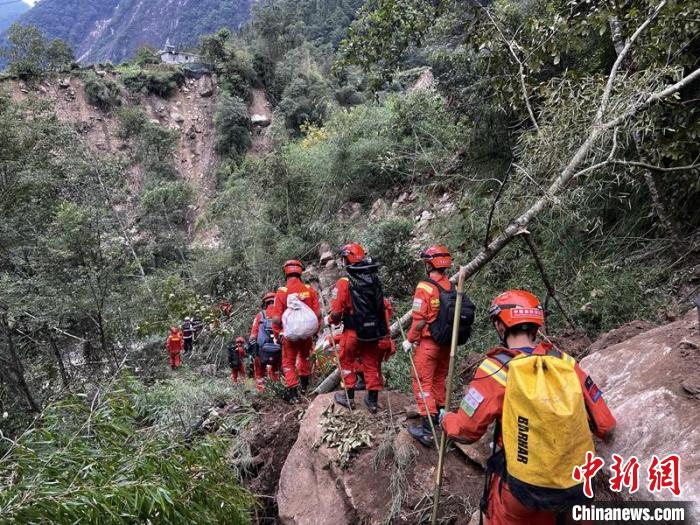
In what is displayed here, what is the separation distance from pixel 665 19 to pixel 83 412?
592 centimetres

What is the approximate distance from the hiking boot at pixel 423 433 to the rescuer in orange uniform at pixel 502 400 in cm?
138

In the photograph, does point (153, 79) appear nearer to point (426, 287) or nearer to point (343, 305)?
point (343, 305)

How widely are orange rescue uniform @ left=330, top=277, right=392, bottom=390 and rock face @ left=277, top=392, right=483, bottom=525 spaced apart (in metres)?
0.44

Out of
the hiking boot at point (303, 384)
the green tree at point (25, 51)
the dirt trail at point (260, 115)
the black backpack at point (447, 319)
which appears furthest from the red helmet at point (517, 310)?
the green tree at point (25, 51)

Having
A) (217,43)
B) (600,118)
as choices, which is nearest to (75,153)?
(600,118)

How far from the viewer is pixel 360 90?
32281mm

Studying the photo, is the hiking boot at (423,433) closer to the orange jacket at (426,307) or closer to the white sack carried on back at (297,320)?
the orange jacket at (426,307)

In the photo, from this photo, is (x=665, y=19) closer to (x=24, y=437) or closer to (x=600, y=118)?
(x=600, y=118)

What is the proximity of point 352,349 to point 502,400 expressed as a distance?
7.98 feet

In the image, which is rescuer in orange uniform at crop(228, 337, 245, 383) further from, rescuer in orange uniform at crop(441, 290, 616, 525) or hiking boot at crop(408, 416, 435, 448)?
rescuer in orange uniform at crop(441, 290, 616, 525)

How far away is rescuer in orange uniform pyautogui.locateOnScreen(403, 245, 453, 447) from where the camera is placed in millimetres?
3744

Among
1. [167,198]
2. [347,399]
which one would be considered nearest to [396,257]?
[347,399]

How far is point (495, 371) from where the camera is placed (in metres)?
2.14

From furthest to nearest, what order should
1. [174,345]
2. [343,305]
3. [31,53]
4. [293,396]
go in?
1. [31,53]
2. [174,345]
3. [293,396]
4. [343,305]
